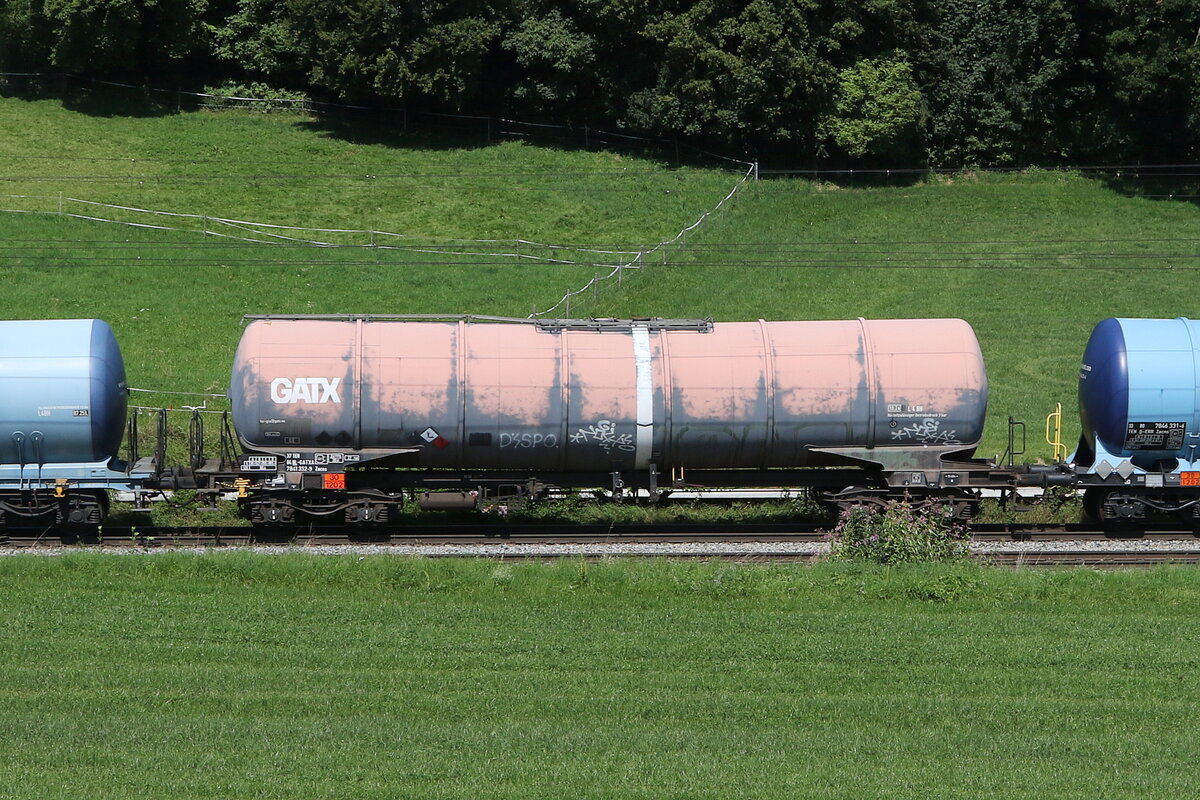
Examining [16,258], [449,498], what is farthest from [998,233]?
[16,258]

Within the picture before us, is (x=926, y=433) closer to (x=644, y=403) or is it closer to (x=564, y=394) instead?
(x=644, y=403)

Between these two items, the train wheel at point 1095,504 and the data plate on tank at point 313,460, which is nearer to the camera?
the data plate on tank at point 313,460

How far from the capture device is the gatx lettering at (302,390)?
21844 millimetres

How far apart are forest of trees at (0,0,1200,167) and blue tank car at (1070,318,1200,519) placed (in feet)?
84.4

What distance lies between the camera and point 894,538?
20391 mm

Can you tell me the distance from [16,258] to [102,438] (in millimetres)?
17755

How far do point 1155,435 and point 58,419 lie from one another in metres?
19.3

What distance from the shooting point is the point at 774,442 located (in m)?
22.4

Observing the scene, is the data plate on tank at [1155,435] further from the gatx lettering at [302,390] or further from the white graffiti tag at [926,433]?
the gatx lettering at [302,390]

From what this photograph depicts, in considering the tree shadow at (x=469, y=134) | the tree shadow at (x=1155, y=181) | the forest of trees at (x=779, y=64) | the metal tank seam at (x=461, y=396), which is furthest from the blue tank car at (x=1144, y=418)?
the tree shadow at (x=469, y=134)

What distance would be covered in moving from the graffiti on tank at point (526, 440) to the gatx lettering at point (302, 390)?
308 centimetres

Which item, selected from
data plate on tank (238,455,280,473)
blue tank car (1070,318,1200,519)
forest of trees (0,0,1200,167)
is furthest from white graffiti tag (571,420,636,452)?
forest of trees (0,0,1200,167)

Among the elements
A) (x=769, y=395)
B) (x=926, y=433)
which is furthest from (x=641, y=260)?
(x=926, y=433)

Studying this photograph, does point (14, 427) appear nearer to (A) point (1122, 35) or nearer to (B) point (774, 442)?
(B) point (774, 442)
